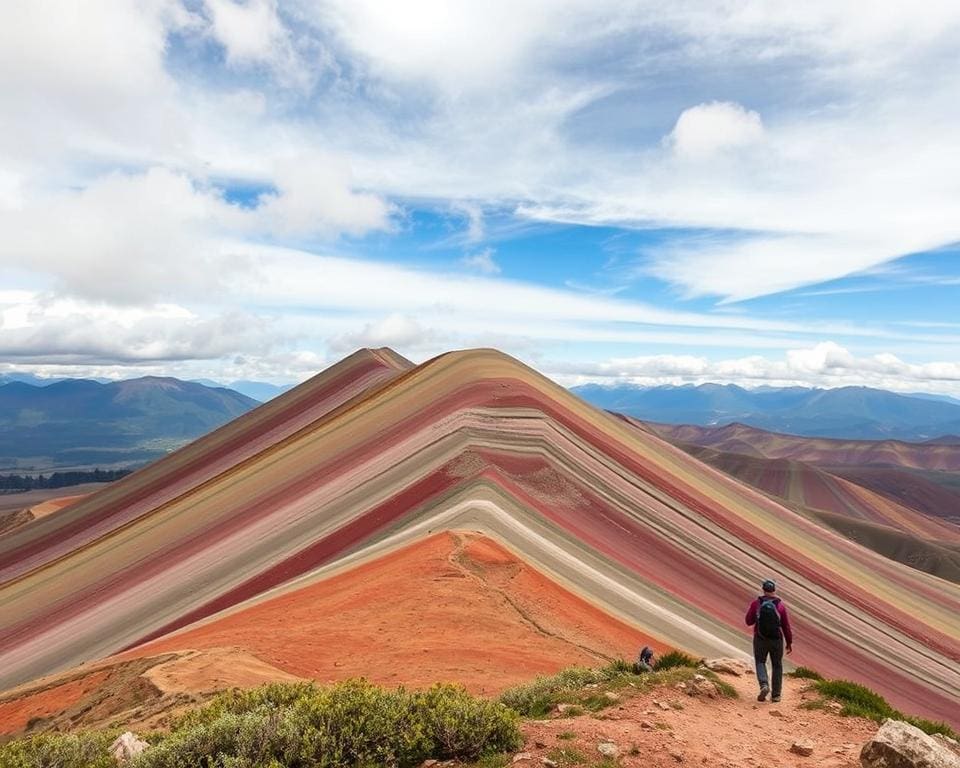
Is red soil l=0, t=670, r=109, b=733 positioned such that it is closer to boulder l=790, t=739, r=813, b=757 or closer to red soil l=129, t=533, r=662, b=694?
red soil l=129, t=533, r=662, b=694

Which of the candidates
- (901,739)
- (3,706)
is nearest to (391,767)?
(901,739)

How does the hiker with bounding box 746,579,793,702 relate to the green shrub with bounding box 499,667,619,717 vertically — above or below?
above

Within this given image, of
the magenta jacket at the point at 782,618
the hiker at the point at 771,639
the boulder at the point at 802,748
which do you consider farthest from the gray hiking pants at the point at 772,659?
the boulder at the point at 802,748

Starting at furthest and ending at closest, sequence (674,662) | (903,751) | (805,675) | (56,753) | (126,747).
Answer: (674,662), (805,675), (126,747), (56,753), (903,751)

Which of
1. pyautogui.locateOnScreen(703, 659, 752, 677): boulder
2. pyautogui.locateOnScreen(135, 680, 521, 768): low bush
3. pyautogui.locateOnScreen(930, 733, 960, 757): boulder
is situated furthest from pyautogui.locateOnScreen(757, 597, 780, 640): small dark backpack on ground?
pyautogui.locateOnScreen(135, 680, 521, 768): low bush

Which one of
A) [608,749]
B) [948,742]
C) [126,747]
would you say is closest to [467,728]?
[608,749]

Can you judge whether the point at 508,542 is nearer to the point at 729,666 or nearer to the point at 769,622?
the point at 729,666

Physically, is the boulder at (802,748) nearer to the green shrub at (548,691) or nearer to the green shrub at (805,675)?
the green shrub at (548,691)
